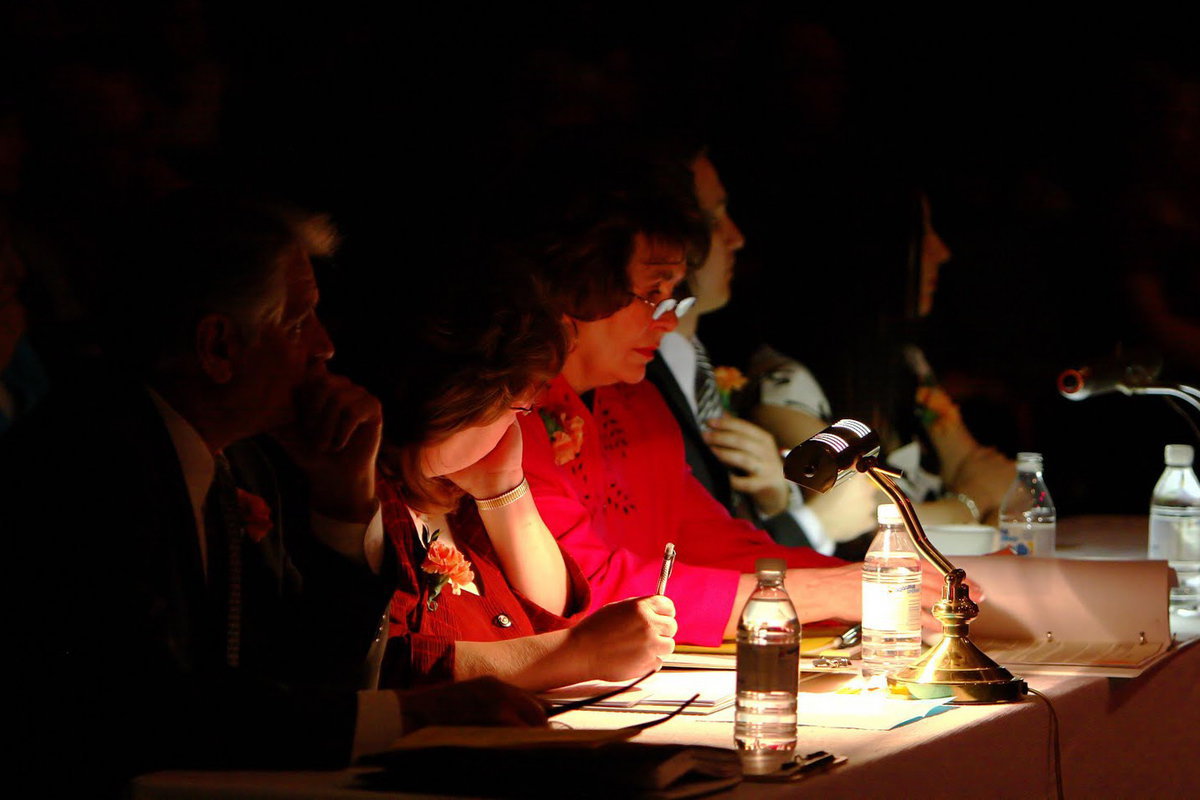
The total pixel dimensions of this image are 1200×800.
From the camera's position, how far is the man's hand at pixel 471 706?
1.40 meters

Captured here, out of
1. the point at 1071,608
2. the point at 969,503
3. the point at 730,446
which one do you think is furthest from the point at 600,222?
the point at 969,503

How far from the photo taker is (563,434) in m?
2.37

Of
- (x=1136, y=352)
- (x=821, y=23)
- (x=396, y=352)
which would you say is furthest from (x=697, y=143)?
(x=396, y=352)

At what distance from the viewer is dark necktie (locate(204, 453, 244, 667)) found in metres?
1.60

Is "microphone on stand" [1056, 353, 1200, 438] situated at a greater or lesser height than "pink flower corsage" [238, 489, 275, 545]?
greater

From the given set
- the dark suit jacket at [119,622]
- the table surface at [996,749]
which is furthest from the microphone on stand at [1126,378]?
the dark suit jacket at [119,622]

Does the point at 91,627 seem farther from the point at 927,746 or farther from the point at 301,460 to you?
the point at 927,746

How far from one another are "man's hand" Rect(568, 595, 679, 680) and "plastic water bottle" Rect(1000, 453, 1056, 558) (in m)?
1.45

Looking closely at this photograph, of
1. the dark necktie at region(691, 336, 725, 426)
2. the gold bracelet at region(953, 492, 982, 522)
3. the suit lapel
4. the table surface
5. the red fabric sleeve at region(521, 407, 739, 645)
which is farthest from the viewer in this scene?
the gold bracelet at region(953, 492, 982, 522)

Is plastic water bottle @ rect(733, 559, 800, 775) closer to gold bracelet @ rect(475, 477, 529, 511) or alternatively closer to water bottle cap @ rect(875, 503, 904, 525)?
water bottle cap @ rect(875, 503, 904, 525)

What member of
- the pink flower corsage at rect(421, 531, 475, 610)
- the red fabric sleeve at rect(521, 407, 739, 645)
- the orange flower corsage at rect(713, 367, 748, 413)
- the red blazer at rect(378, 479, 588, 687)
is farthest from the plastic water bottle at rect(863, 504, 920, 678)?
the orange flower corsage at rect(713, 367, 748, 413)

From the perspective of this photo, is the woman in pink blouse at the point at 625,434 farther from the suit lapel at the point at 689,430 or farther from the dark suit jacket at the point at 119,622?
the dark suit jacket at the point at 119,622

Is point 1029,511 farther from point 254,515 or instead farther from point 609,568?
point 254,515

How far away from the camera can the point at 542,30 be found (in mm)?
3227
